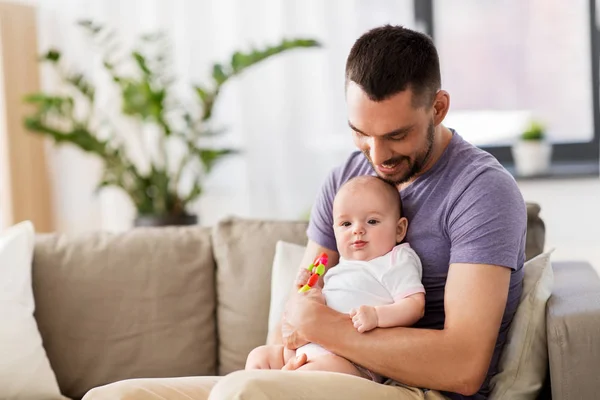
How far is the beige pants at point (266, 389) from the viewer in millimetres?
1589

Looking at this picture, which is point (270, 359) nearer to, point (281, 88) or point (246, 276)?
point (246, 276)

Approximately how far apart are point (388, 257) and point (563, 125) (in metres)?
2.49

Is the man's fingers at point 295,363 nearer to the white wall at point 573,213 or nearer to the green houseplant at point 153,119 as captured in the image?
the green houseplant at point 153,119

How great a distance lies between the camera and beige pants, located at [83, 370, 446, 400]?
1589mm

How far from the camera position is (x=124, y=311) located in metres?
2.49

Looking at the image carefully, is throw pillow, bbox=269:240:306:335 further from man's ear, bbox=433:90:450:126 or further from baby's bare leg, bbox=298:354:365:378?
man's ear, bbox=433:90:450:126

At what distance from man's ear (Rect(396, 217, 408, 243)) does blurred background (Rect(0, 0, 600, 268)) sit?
2.09m

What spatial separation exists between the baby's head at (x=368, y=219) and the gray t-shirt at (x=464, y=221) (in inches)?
1.7

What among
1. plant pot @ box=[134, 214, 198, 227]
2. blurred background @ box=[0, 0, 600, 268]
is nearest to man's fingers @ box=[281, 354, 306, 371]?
plant pot @ box=[134, 214, 198, 227]

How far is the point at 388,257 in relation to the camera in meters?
1.92

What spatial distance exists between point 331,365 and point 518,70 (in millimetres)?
2673

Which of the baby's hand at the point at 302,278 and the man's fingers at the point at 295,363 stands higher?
the baby's hand at the point at 302,278

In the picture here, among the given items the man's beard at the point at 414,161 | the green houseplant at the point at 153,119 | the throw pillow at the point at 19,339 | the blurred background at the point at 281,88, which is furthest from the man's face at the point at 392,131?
the blurred background at the point at 281,88

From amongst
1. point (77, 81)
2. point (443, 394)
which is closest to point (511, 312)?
point (443, 394)
